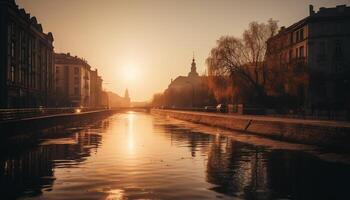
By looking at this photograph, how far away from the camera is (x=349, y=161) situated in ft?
66.0

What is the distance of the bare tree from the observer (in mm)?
65062

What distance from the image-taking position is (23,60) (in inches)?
2746

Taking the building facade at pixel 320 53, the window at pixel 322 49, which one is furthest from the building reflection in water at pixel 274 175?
the window at pixel 322 49

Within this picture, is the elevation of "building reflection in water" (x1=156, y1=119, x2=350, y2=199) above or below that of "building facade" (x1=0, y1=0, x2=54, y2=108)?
below

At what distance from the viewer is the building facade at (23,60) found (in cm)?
5838

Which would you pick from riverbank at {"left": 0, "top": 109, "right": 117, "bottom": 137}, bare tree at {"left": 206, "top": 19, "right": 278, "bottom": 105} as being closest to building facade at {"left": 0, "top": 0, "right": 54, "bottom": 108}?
riverbank at {"left": 0, "top": 109, "right": 117, "bottom": 137}

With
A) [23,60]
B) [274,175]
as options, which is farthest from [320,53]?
[274,175]

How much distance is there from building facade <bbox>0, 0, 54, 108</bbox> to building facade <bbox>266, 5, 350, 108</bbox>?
36637mm

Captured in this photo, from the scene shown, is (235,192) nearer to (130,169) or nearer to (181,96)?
(130,169)

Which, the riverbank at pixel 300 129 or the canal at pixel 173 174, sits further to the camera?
the riverbank at pixel 300 129

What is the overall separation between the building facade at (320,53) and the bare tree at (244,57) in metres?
1.89

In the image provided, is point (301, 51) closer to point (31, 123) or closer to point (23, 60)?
point (23, 60)

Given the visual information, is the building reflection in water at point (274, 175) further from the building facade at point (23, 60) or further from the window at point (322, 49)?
the window at point (322, 49)

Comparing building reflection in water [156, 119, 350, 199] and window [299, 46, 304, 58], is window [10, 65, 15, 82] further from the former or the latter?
window [299, 46, 304, 58]
